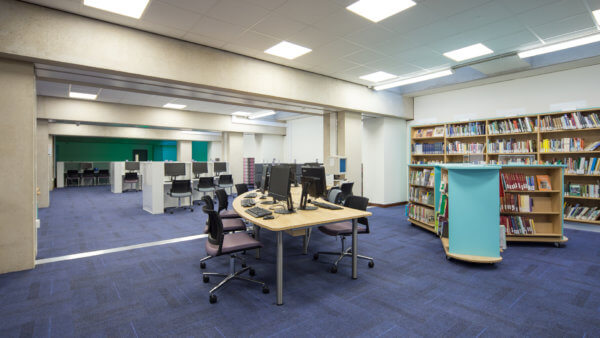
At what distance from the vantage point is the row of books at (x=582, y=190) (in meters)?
5.02

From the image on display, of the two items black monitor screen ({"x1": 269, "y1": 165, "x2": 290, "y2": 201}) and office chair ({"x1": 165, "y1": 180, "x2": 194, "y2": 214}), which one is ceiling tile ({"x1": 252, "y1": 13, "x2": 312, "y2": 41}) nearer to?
black monitor screen ({"x1": 269, "y1": 165, "x2": 290, "y2": 201})

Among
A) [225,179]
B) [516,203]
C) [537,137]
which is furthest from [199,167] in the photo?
[537,137]

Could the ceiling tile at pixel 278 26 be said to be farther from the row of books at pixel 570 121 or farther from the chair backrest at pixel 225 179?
the chair backrest at pixel 225 179

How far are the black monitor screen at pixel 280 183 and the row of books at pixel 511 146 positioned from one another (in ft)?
17.1

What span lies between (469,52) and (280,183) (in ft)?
14.3

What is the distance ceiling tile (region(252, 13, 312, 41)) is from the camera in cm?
372

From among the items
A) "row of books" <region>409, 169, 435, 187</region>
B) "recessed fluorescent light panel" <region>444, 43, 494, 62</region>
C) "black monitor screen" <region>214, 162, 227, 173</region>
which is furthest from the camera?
"black monitor screen" <region>214, 162, 227, 173</region>

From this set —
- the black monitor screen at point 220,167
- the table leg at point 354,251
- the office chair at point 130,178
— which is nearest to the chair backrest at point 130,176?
the office chair at point 130,178

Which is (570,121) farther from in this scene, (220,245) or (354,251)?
(220,245)

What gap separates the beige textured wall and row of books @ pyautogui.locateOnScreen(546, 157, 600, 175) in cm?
851

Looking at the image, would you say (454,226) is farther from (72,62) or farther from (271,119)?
(271,119)

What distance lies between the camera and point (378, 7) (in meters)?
3.49

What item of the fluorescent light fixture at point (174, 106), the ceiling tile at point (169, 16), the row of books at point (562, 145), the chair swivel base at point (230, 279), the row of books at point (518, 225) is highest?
the ceiling tile at point (169, 16)

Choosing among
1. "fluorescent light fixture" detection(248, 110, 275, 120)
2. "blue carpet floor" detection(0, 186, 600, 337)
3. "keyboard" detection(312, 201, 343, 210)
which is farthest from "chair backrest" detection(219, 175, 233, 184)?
"keyboard" detection(312, 201, 343, 210)
